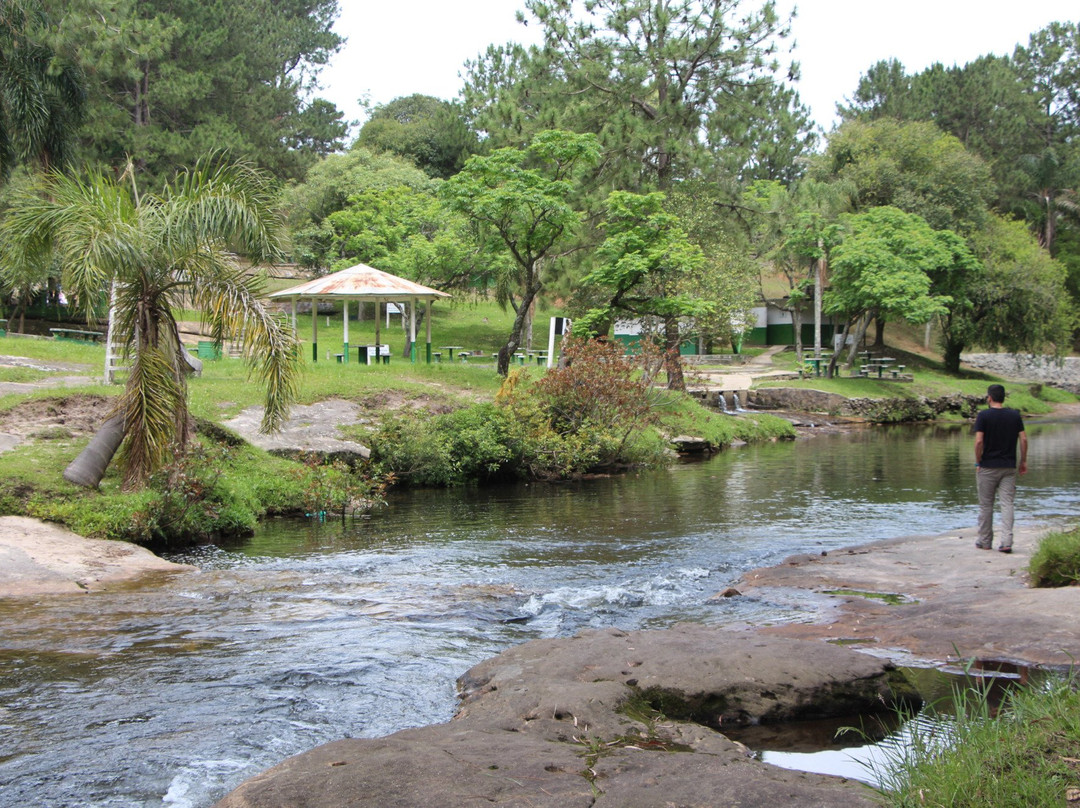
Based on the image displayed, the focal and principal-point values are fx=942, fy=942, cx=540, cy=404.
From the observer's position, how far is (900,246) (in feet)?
134

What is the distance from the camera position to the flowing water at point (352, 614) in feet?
19.8

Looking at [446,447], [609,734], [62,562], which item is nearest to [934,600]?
[609,734]

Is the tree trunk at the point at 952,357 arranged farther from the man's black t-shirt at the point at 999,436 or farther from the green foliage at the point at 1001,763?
the green foliage at the point at 1001,763

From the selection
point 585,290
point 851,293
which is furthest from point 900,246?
point 585,290

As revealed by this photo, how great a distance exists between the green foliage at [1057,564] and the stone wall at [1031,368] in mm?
44207

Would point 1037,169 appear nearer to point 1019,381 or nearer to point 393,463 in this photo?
point 1019,381

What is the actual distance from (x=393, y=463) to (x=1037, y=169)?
51.9 m

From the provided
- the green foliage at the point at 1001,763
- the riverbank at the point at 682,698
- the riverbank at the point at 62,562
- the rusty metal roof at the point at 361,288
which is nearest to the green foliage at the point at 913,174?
the rusty metal roof at the point at 361,288

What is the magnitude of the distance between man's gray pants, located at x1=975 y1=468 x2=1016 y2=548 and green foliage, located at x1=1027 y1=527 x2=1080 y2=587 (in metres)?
1.80

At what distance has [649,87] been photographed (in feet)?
108

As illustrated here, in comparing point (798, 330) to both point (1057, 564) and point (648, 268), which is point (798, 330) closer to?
point (648, 268)

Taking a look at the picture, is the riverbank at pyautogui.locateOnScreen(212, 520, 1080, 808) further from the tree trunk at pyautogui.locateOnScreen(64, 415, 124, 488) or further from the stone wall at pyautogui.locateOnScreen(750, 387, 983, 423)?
the stone wall at pyautogui.locateOnScreen(750, 387, 983, 423)

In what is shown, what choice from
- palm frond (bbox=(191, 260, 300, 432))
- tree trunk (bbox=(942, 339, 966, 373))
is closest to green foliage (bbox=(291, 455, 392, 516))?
palm frond (bbox=(191, 260, 300, 432))

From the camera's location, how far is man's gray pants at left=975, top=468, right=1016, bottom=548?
1113cm
